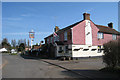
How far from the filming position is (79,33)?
22234mm

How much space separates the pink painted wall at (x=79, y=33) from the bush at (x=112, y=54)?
1198 cm

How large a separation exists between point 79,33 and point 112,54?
13.5 metres

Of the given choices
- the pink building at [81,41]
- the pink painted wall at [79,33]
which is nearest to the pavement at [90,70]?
the pink building at [81,41]

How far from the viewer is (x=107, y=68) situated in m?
9.53

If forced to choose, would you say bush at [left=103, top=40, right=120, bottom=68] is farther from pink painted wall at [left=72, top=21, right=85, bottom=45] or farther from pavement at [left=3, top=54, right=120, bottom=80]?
pink painted wall at [left=72, top=21, right=85, bottom=45]

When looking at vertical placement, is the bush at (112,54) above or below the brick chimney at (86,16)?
below

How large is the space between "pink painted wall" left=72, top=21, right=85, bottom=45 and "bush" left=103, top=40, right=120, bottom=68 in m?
12.0

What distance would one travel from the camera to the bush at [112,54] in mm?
8611

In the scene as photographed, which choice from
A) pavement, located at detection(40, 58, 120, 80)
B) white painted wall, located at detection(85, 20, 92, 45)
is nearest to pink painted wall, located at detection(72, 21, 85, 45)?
white painted wall, located at detection(85, 20, 92, 45)

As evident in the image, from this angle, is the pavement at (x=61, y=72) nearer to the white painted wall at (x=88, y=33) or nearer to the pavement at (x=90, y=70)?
the pavement at (x=90, y=70)

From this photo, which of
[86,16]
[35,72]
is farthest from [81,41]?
[35,72]

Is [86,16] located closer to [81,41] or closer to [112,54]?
[81,41]

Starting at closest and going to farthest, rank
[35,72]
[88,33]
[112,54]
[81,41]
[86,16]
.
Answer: [112,54], [35,72], [81,41], [88,33], [86,16]

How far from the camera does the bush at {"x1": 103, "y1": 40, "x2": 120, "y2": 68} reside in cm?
861
